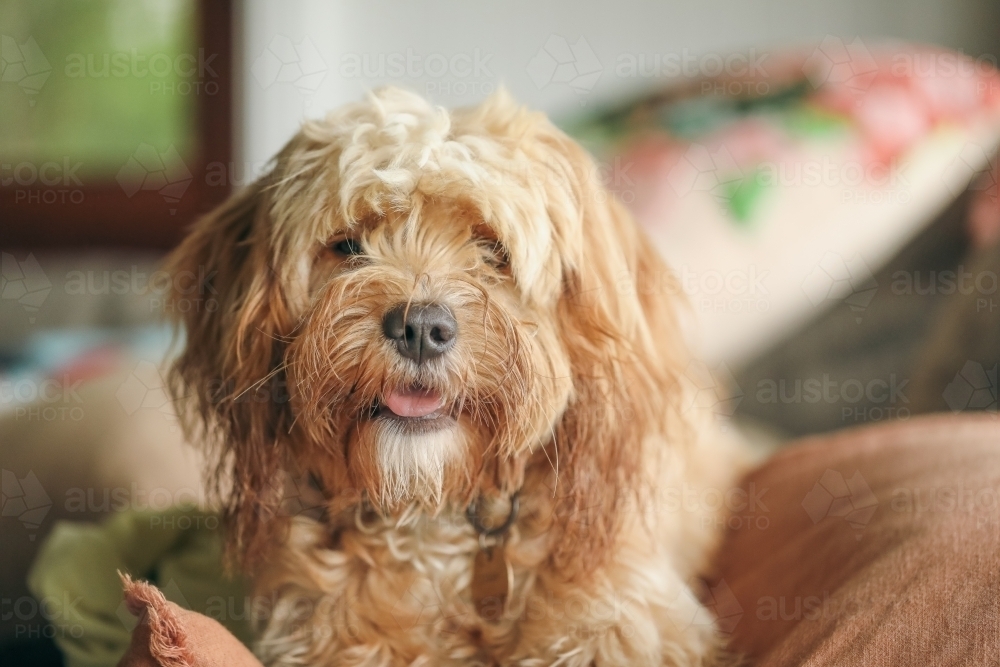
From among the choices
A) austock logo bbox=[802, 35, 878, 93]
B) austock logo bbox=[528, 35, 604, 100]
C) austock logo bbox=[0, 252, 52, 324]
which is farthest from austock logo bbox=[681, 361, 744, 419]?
austock logo bbox=[0, 252, 52, 324]

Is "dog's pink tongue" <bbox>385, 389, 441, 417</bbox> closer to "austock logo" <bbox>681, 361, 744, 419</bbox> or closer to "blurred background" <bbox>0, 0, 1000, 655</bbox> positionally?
"blurred background" <bbox>0, 0, 1000, 655</bbox>

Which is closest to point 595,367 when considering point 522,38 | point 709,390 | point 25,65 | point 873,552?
point 873,552

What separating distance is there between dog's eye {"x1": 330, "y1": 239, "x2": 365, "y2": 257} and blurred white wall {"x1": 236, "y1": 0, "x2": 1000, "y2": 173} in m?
2.40

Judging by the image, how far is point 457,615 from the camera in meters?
1.40

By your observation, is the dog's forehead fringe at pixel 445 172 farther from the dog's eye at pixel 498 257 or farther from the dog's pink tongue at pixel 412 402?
the dog's pink tongue at pixel 412 402

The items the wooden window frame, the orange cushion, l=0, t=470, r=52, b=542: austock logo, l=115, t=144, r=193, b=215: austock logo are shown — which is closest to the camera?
the orange cushion

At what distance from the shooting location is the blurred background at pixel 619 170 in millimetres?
2137

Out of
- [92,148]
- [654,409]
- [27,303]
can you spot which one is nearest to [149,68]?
[92,148]

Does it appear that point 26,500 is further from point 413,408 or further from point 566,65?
point 566,65

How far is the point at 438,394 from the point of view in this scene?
125cm

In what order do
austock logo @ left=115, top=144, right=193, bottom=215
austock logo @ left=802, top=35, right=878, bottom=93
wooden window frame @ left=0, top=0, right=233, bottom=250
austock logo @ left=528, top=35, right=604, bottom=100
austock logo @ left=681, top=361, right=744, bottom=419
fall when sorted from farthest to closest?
austock logo @ left=115, top=144, right=193, bottom=215 < wooden window frame @ left=0, top=0, right=233, bottom=250 < austock logo @ left=528, top=35, right=604, bottom=100 < austock logo @ left=802, top=35, right=878, bottom=93 < austock logo @ left=681, top=361, right=744, bottom=419

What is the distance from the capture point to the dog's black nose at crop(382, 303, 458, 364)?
3.96ft

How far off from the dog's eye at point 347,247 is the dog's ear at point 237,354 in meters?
0.10

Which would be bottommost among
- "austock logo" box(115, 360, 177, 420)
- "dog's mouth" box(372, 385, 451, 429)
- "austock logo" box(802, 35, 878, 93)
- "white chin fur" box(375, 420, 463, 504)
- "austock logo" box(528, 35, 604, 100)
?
"austock logo" box(115, 360, 177, 420)
